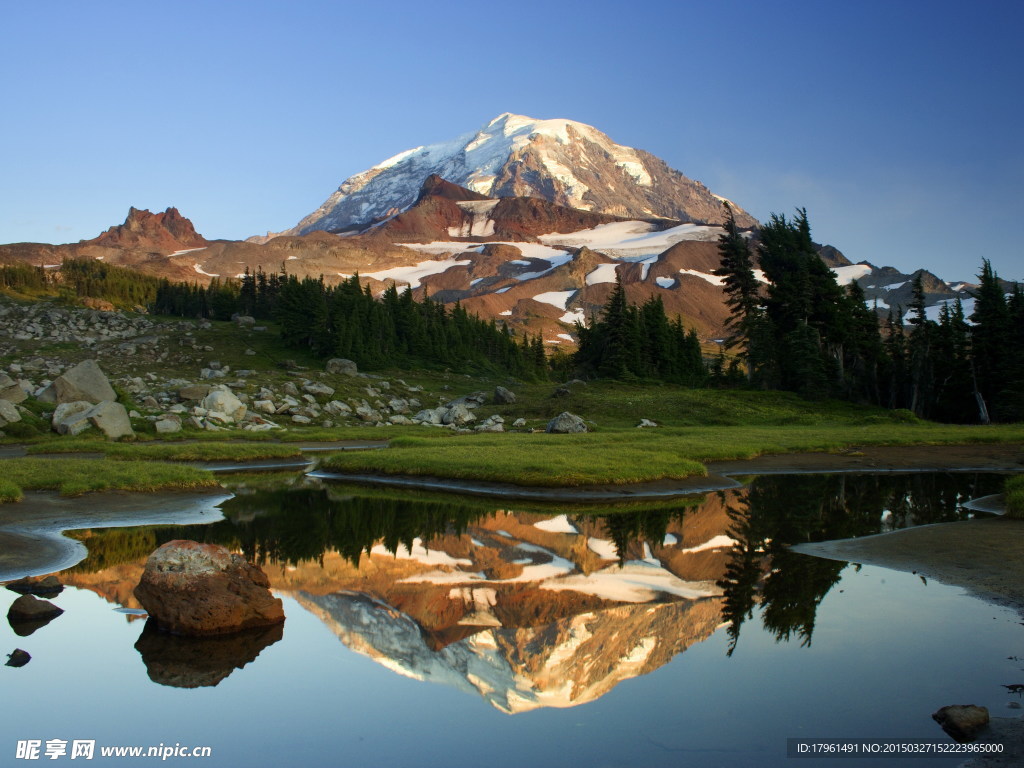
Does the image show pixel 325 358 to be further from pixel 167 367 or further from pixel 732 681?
pixel 732 681

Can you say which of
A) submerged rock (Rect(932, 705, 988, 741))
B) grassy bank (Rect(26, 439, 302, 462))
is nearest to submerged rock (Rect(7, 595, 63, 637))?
submerged rock (Rect(932, 705, 988, 741))

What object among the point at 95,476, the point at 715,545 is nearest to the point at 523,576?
the point at 715,545

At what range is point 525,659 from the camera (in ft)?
37.3

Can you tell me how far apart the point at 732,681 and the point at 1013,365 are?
71.9 m

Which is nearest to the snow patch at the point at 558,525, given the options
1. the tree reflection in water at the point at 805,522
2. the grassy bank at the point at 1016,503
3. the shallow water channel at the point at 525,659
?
the shallow water channel at the point at 525,659

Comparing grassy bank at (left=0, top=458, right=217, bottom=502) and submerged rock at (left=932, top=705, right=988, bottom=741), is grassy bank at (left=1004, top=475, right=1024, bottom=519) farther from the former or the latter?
grassy bank at (left=0, top=458, right=217, bottom=502)

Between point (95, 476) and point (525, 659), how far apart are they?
73.6 feet

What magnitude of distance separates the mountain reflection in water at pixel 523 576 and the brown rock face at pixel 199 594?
1.53 ft

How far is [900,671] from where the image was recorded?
10.5 m

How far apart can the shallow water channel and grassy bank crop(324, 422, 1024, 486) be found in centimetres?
1081

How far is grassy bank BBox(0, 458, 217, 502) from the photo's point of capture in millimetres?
26234

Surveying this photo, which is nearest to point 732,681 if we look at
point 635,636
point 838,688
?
point 838,688

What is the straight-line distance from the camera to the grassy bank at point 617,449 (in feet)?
101

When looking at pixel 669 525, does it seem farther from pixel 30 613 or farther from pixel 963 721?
pixel 30 613
